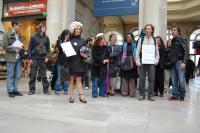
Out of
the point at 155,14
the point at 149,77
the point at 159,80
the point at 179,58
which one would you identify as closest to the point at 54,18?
the point at 155,14

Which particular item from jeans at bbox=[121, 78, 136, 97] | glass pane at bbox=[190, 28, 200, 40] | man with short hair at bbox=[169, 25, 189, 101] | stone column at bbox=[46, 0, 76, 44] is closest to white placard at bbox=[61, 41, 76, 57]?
jeans at bbox=[121, 78, 136, 97]

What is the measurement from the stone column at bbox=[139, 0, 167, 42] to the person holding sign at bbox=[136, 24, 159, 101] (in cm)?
329

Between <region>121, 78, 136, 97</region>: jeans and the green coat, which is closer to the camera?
the green coat

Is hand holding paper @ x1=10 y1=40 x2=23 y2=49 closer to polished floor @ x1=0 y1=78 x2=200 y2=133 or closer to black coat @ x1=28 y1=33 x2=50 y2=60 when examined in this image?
black coat @ x1=28 y1=33 x2=50 y2=60

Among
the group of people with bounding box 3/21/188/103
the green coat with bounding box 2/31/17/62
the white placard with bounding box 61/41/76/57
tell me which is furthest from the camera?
the green coat with bounding box 2/31/17/62

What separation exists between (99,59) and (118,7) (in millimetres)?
3730

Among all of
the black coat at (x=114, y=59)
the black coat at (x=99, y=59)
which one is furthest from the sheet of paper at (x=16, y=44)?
the black coat at (x=114, y=59)

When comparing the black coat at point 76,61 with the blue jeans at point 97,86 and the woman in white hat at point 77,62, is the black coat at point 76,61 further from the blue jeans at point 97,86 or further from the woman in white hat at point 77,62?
the blue jeans at point 97,86

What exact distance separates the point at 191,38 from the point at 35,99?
78.1 ft

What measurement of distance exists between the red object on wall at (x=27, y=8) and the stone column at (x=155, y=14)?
4.08 m

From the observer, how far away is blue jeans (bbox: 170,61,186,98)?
6.80 meters

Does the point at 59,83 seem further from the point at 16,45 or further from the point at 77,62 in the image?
the point at 77,62

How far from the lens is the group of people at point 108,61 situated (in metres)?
6.41

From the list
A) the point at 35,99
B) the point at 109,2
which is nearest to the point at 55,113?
the point at 35,99
